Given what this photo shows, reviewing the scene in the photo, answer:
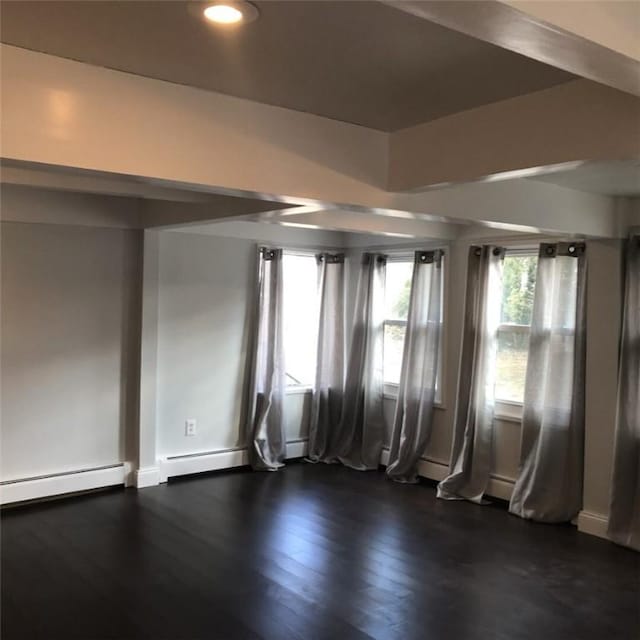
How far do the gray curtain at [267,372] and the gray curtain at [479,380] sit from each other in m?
1.59

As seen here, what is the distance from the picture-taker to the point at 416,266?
5637 mm

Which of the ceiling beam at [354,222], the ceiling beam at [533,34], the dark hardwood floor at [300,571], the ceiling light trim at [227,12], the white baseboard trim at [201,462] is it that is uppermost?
the ceiling light trim at [227,12]

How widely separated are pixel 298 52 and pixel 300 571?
9.34ft

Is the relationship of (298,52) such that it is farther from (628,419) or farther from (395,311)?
(395,311)

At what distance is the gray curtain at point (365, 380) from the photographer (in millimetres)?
6012

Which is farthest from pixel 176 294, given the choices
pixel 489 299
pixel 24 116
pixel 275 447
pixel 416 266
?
pixel 24 116

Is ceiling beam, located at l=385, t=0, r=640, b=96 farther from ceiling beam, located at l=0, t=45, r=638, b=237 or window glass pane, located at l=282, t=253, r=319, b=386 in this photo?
window glass pane, located at l=282, t=253, r=319, b=386

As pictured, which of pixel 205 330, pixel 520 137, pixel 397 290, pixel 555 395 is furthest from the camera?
pixel 397 290

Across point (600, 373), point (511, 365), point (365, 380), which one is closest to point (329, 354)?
point (365, 380)

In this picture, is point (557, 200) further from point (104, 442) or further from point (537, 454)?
point (104, 442)

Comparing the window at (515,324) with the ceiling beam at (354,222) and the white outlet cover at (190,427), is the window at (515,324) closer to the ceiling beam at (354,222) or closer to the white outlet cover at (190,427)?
the ceiling beam at (354,222)

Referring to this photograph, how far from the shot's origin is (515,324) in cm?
509

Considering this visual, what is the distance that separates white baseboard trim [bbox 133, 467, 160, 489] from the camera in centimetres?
515

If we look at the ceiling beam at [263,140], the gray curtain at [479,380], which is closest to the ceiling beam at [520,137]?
the ceiling beam at [263,140]
